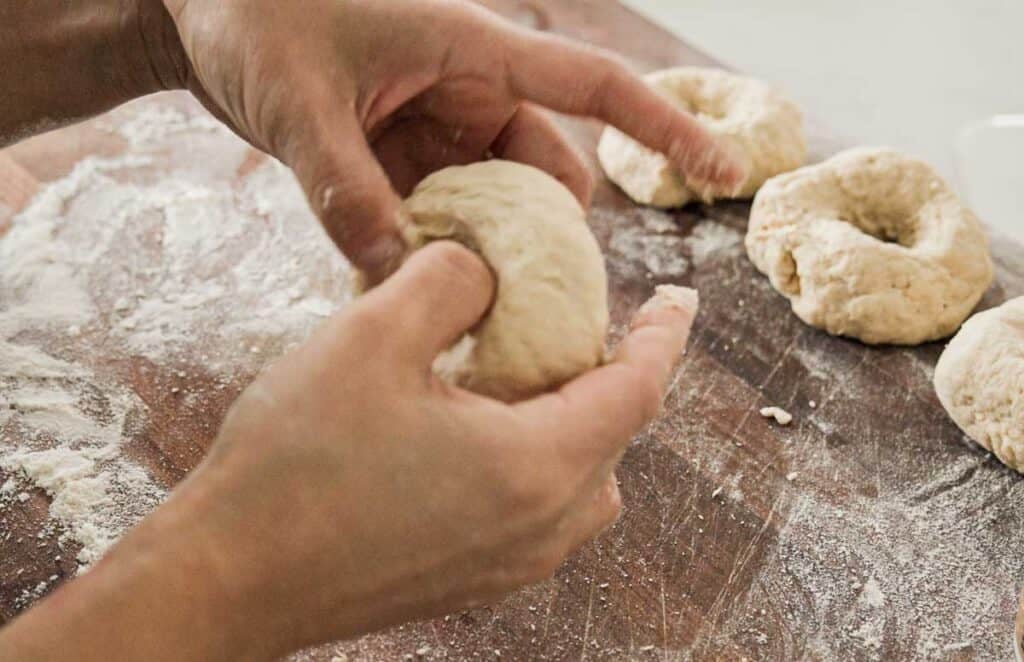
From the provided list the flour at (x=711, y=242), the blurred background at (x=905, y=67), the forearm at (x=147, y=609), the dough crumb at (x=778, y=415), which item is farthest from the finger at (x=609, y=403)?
the blurred background at (x=905, y=67)

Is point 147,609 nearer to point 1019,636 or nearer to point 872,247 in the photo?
point 1019,636

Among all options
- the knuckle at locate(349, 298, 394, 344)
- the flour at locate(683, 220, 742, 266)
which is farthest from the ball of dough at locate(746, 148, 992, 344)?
the knuckle at locate(349, 298, 394, 344)

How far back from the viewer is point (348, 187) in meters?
1.14

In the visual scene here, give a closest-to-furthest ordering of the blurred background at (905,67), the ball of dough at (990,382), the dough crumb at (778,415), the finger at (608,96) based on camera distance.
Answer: the finger at (608,96) → the ball of dough at (990,382) → the dough crumb at (778,415) → the blurred background at (905,67)

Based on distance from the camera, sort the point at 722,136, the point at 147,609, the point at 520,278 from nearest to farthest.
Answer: the point at 147,609
the point at 520,278
the point at 722,136

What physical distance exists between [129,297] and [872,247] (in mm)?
1388

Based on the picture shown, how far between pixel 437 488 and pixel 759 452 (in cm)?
86

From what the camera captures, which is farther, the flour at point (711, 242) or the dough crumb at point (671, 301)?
the flour at point (711, 242)

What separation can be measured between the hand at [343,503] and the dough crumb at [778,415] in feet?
2.47

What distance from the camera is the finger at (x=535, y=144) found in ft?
4.56

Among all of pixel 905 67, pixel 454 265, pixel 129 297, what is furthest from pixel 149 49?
pixel 905 67

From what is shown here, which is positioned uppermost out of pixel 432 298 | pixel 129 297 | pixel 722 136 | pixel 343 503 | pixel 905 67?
pixel 432 298

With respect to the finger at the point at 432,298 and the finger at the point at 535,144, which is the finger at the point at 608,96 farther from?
the finger at the point at 432,298

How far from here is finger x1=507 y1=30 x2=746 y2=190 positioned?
49.2 inches
